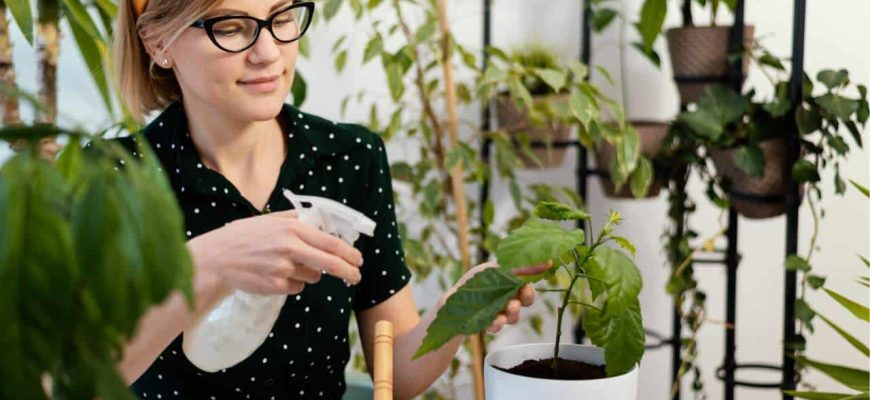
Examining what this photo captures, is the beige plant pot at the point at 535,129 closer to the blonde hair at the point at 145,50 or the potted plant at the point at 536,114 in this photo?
the potted plant at the point at 536,114

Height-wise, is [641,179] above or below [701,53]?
below

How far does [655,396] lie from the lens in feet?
8.71

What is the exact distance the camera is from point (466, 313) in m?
0.77

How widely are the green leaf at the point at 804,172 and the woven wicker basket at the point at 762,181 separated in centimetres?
7

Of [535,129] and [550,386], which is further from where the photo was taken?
[535,129]

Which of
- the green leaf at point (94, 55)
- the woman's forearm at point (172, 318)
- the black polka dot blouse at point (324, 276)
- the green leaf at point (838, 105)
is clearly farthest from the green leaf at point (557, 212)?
the green leaf at point (838, 105)

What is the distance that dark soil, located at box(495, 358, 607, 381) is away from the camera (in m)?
0.79

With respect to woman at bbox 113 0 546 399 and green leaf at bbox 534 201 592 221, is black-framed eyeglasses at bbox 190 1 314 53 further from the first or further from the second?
green leaf at bbox 534 201 592 221

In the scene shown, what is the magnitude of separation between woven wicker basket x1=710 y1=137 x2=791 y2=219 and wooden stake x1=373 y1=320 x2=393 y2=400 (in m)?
1.42

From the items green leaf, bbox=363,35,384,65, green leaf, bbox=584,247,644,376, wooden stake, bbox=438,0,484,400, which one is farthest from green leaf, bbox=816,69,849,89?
green leaf, bbox=584,247,644,376

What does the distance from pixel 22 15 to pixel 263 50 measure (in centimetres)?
39

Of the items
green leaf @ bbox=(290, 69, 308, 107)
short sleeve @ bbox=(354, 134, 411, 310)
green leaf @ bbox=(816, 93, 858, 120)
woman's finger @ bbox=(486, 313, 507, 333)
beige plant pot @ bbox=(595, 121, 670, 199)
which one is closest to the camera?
woman's finger @ bbox=(486, 313, 507, 333)

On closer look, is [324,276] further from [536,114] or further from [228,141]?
[536,114]

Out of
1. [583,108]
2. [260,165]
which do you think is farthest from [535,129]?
[260,165]
